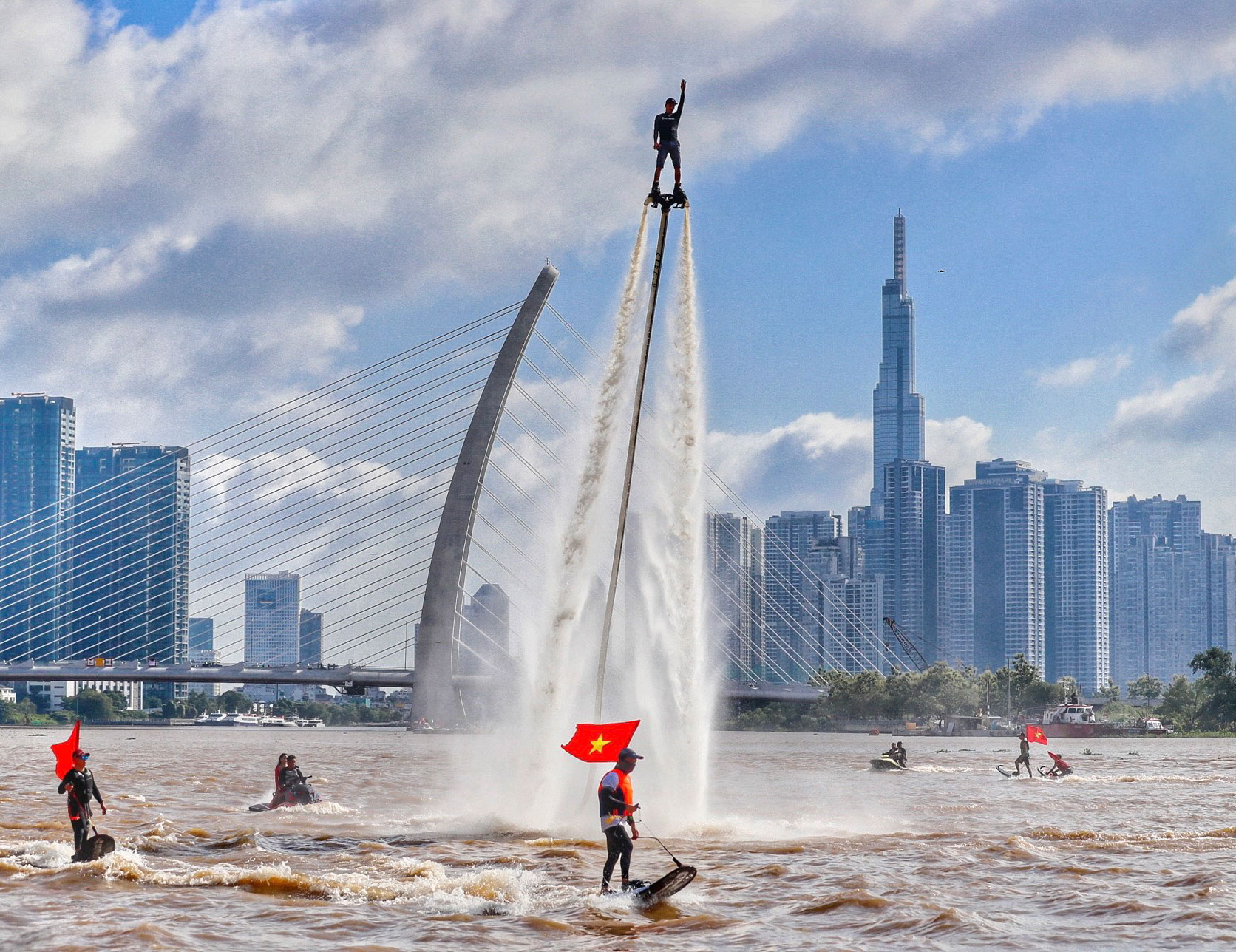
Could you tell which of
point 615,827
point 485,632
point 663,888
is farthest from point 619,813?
point 485,632

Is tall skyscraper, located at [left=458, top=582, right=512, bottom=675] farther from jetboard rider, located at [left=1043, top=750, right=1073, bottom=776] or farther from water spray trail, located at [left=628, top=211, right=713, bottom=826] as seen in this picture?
water spray trail, located at [left=628, top=211, right=713, bottom=826]

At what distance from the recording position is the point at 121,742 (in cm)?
10319

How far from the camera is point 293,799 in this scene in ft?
116

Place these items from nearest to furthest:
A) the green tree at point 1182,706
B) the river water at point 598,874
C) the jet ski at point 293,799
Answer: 1. the river water at point 598,874
2. the jet ski at point 293,799
3. the green tree at point 1182,706

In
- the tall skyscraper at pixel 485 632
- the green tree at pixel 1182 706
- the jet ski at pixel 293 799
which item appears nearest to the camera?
the jet ski at pixel 293 799

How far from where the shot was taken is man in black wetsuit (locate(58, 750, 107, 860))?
2280 cm

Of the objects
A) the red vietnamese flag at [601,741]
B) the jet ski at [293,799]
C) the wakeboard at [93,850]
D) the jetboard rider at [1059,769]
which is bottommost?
the jetboard rider at [1059,769]

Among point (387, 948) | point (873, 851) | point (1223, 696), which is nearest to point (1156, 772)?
point (873, 851)

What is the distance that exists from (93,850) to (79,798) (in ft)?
3.25

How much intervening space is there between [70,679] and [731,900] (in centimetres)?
8701

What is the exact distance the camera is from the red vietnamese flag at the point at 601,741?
21.2 m

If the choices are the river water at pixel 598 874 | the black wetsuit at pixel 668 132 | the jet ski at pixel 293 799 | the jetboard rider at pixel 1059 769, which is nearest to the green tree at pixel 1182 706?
the jetboard rider at pixel 1059 769

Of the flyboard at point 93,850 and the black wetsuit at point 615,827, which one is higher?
the black wetsuit at point 615,827

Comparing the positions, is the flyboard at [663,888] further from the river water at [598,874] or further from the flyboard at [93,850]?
the flyboard at [93,850]
